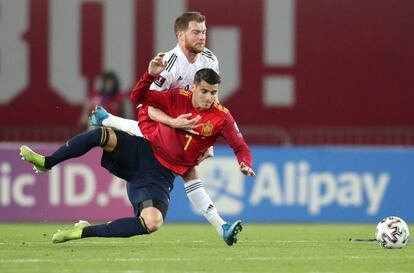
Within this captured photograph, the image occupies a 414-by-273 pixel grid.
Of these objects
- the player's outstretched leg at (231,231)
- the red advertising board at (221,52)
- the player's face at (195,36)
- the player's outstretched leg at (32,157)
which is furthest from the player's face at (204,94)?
the red advertising board at (221,52)

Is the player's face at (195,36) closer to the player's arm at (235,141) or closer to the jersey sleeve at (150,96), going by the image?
the jersey sleeve at (150,96)

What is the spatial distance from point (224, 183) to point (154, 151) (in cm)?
509

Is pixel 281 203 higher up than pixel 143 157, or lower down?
lower down

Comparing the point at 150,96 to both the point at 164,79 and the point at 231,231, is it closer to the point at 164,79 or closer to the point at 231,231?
the point at 164,79

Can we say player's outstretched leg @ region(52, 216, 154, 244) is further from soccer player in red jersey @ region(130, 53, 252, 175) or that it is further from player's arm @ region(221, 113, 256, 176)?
player's arm @ region(221, 113, 256, 176)

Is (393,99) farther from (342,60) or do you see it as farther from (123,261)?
(123,261)

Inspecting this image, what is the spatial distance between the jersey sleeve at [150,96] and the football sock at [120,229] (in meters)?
1.07

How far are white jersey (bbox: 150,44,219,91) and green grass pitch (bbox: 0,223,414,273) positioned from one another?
141 cm

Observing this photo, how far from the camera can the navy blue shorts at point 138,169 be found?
10.7m

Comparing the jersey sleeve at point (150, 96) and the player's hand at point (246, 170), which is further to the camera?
the jersey sleeve at point (150, 96)

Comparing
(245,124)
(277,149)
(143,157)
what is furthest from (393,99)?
(143,157)

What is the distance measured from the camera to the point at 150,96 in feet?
36.1

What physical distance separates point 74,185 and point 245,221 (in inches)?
84.2

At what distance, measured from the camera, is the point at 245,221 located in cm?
1593
